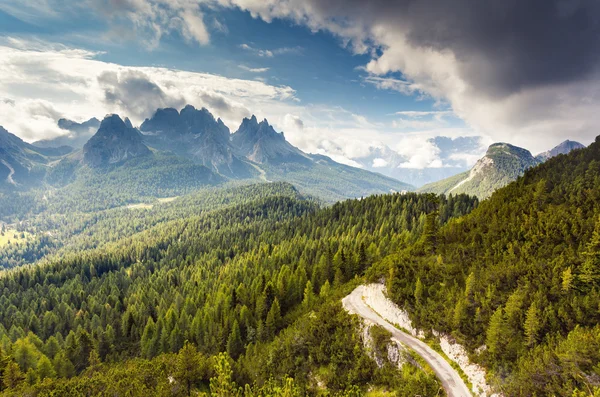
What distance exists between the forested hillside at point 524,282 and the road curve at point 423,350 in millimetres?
4448

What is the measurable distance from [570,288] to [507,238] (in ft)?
67.8

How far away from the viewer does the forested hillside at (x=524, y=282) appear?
38.8 m

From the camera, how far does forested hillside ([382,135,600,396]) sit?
38750 millimetres

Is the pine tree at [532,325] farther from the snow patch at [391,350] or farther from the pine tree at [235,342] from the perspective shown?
the pine tree at [235,342]

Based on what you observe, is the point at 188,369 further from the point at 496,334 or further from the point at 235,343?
the point at 496,334

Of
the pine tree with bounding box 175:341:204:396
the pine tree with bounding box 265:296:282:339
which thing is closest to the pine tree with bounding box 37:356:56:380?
the pine tree with bounding box 175:341:204:396

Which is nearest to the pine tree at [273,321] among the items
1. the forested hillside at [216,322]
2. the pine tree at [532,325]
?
the forested hillside at [216,322]

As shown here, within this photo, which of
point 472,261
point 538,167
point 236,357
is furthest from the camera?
point 538,167

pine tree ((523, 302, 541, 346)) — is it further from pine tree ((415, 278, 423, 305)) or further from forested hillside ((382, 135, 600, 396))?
pine tree ((415, 278, 423, 305))

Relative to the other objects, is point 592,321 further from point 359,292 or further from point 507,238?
point 359,292

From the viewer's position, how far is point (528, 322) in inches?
1719

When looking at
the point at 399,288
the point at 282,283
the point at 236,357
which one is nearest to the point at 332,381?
the point at 399,288

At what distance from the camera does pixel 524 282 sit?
52531 mm

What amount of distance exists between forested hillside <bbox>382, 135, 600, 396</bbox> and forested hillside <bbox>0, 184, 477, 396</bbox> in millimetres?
→ 10774
